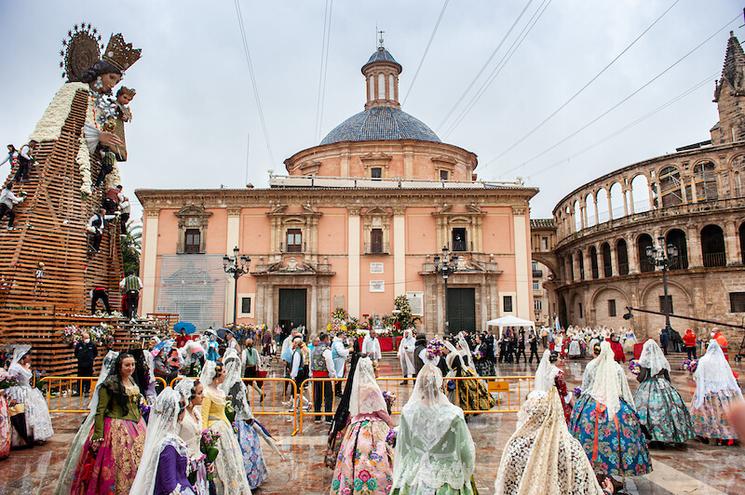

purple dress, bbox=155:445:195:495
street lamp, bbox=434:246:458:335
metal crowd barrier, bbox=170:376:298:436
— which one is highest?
street lamp, bbox=434:246:458:335

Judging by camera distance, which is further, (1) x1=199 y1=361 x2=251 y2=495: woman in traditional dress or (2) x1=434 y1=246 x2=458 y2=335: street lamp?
(2) x1=434 y1=246 x2=458 y2=335: street lamp

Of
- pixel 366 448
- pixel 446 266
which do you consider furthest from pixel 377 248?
pixel 366 448

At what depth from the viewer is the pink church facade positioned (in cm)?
2827

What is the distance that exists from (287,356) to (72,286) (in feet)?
16.2

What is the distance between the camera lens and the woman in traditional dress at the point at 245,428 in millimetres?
5812

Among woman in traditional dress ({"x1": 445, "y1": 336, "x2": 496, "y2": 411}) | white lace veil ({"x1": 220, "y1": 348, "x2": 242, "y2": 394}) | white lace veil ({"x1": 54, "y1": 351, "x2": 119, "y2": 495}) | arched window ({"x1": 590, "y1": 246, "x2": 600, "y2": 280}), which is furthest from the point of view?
arched window ({"x1": 590, "y1": 246, "x2": 600, "y2": 280})

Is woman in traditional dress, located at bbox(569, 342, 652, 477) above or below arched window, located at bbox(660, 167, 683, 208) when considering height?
below

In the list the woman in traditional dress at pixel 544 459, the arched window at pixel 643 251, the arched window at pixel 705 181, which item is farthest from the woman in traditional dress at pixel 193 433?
the arched window at pixel 705 181

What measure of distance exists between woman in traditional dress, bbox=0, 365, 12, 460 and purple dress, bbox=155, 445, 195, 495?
16.3 feet

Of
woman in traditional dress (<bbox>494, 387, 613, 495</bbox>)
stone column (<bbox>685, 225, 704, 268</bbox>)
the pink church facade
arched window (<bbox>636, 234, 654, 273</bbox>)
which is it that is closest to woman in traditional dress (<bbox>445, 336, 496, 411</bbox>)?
woman in traditional dress (<bbox>494, 387, 613, 495</bbox>)

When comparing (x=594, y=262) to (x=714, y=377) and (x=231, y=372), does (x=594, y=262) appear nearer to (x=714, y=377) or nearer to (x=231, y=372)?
(x=714, y=377)

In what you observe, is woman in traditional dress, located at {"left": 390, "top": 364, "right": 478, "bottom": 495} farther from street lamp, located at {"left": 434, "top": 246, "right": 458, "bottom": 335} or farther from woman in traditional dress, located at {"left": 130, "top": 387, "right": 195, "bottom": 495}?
street lamp, located at {"left": 434, "top": 246, "right": 458, "bottom": 335}

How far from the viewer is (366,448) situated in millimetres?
4664

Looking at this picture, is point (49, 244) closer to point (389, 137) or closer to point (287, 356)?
point (287, 356)
